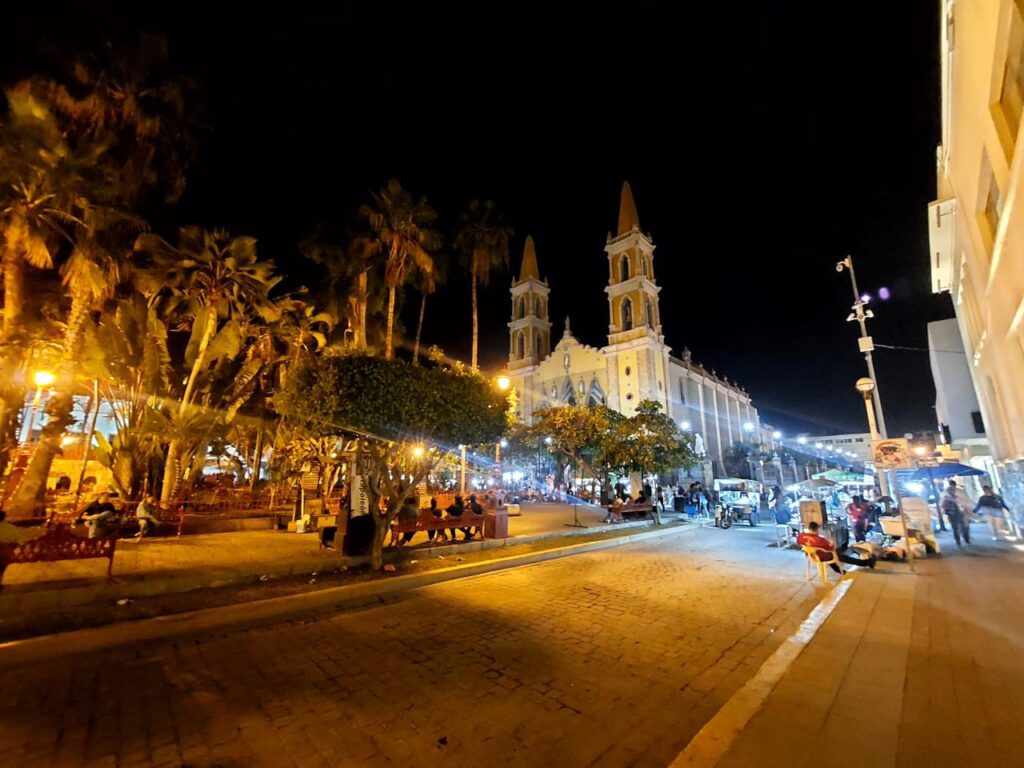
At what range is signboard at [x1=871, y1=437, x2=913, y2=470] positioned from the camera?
948cm

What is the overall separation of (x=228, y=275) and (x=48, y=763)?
19.0 meters

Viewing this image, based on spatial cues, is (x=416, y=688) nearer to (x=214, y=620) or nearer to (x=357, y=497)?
(x=214, y=620)

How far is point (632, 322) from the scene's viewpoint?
174 ft

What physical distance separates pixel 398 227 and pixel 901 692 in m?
18.8

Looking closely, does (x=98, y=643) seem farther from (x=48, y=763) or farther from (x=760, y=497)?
(x=760, y=497)

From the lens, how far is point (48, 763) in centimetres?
314

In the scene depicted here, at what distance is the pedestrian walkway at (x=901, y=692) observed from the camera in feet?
9.91

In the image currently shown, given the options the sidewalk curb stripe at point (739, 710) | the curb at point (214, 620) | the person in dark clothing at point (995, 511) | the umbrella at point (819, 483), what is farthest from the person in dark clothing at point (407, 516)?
the person in dark clothing at point (995, 511)

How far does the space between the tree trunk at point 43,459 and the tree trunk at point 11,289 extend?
8.06 feet

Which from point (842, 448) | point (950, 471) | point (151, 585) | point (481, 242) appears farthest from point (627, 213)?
point (842, 448)

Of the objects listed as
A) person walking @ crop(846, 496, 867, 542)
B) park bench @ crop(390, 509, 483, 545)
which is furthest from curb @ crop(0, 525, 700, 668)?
person walking @ crop(846, 496, 867, 542)

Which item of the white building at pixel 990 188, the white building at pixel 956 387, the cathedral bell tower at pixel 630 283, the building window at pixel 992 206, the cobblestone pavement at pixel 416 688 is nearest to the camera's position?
the cobblestone pavement at pixel 416 688

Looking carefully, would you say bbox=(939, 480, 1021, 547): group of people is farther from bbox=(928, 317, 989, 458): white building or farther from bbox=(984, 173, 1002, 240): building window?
bbox=(928, 317, 989, 458): white building

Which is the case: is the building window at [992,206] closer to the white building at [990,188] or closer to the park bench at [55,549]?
the white building at [990,188]
